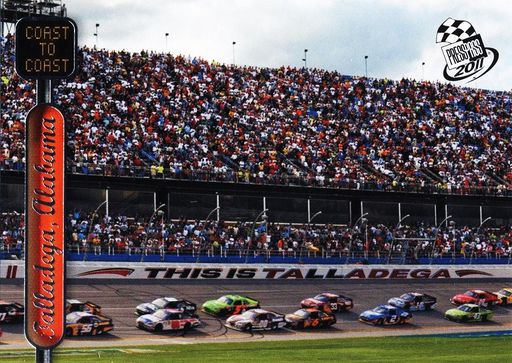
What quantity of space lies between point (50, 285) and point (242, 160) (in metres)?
49.8

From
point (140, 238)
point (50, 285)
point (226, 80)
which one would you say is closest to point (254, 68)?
point (226, 80)

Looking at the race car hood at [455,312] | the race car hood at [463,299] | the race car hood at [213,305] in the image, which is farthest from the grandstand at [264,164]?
the race car hood at [455,312]

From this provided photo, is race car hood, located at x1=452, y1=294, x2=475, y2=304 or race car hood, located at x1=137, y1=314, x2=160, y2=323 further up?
race car hood, located at x1=137, y1=314, x2=160, y2=323

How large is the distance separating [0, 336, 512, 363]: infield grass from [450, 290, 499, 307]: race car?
1048 centimetres

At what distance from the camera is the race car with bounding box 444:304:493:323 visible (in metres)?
50.7

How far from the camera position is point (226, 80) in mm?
67875

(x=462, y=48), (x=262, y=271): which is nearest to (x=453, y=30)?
(x=462, y=48)

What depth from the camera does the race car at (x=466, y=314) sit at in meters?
50.7

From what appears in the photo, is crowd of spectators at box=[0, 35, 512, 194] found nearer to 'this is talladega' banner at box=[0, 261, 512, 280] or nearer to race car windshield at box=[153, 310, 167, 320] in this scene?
'this is talladega' banner at box=[0, 261, 512, 280]

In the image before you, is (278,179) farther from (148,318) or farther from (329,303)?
(148,318)

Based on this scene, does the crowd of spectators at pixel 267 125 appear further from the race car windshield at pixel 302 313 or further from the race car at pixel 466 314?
the race car at pixel 466 314

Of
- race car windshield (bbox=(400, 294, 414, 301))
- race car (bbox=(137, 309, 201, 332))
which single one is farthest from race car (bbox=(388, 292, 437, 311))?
race car (bbox=(137, 309, 201, 332))

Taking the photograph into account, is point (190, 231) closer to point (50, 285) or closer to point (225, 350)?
point (225, 350)

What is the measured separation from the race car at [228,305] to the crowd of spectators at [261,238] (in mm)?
5452
